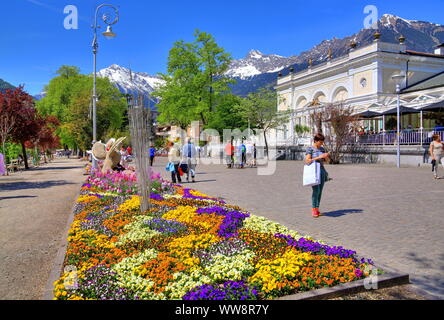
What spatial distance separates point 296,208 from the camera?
29.5 ft

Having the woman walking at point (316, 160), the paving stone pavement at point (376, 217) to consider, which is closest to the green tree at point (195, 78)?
the paving stone pavement at point (376, 217)

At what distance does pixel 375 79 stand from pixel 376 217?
34.4 metres

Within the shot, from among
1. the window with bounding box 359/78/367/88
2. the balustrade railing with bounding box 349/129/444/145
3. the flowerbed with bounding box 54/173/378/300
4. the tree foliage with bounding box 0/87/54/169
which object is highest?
the window with bounding box 359/78/367/88

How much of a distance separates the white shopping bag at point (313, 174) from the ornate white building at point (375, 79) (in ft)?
84.8

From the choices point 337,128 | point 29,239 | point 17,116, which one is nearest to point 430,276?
point 29,239

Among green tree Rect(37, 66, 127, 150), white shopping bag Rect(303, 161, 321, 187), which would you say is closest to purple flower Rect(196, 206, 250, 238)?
white shopping bag Rect(303, 161, 321, 187)

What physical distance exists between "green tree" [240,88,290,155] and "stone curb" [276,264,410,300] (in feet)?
111

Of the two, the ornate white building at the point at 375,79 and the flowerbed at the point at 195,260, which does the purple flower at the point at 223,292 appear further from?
the ornate white building at the point at 375,79

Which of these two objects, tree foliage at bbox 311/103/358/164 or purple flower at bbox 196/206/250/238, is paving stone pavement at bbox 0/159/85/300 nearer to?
purple flower at bbox 196/206/250/238

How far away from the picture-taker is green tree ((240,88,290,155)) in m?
37.6

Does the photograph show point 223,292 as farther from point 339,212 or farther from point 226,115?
point 226,115

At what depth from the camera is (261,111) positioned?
124ft
